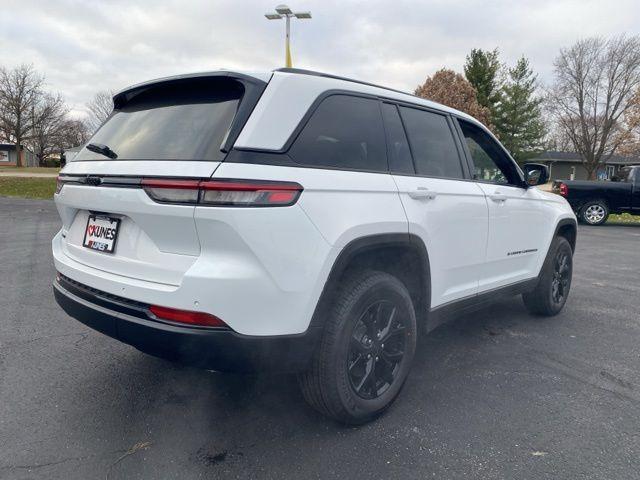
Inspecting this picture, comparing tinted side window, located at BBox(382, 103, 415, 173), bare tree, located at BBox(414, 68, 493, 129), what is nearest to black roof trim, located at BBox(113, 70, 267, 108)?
tinted side window, located at BBox(382, 103, 415, 173)

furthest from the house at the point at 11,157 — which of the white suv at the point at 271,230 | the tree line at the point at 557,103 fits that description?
the white suv at the point at 271,230

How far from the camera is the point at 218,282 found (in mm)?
1981

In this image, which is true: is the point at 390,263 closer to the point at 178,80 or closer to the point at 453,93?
the point at 178,80

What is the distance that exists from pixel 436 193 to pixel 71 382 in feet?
8.50

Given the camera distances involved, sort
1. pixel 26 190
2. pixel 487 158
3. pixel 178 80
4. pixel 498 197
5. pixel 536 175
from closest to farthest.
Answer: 1. pixel 178 80
2. pixel 498 197
3. pixel 487 158
4. pixel 536 175
5. pixel 26 190

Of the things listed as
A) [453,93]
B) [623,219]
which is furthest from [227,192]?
[453,93]

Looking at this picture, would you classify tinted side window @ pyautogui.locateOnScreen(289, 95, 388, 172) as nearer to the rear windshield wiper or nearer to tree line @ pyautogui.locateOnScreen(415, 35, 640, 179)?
the rear windshield wiper

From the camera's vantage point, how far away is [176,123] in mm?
2371

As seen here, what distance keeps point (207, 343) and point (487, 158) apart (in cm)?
276

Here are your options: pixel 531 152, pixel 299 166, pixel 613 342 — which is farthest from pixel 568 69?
pixel 299 166

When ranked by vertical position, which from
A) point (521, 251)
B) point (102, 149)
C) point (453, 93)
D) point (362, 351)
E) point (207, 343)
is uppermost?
point (453, 93)

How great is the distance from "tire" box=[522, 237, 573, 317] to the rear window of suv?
336 cm

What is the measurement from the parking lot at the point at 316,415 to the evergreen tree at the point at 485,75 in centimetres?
3752

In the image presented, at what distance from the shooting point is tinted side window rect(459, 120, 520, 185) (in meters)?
3.62
